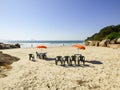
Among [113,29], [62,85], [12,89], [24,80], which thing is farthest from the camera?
[113,29]

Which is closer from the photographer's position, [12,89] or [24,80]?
[12,89]

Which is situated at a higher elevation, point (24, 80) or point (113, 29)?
point (113, 29)

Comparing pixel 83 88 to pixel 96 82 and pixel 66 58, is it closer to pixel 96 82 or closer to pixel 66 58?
pixel 96 82

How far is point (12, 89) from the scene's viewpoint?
9.02m

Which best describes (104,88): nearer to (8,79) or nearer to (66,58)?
(8,79)

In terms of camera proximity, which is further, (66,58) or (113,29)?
(113,29)

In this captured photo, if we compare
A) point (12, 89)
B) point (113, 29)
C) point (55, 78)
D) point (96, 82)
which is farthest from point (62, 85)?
point (113, 29)

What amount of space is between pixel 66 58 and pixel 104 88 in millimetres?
8219

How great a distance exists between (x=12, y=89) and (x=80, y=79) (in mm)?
4947

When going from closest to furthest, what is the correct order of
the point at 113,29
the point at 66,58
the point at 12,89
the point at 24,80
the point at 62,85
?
1. the point at 12,89
2. the point at 62,85
3. the point at 24,80
4. the point at 66,58
5. the point at 113,29

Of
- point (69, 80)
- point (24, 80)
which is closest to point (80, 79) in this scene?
point (69, 80)

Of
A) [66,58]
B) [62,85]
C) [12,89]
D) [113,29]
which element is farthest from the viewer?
[113,29]

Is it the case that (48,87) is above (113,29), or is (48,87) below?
below

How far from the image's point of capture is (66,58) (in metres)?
17.1
